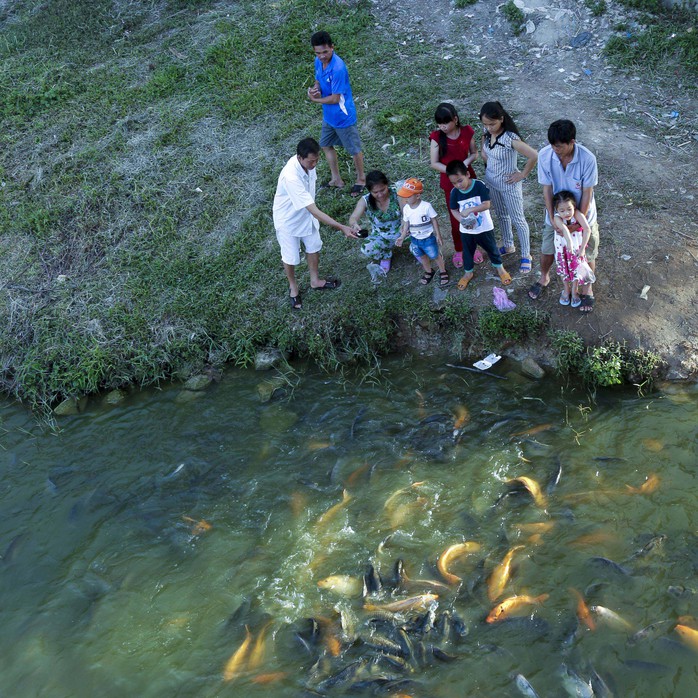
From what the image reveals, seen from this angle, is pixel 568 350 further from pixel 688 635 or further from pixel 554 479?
pixel 688 635

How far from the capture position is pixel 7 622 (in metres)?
6.14

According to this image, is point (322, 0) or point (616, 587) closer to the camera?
point (616, 587)

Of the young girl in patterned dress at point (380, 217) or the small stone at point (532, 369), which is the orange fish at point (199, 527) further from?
the small stone at point (532, 369)

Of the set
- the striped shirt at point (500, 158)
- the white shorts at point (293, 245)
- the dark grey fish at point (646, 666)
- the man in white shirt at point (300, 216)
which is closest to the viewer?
the dark grey fish at point (646, 666)

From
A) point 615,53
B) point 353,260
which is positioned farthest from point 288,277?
point 615,53

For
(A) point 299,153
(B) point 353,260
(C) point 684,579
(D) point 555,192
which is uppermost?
(A) point 299,153

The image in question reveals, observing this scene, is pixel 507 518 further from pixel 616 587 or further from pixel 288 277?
pixel 288 277

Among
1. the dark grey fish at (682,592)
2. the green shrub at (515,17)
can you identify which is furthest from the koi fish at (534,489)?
the green shrub at (515,17)

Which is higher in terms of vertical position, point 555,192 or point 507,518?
point 555,192

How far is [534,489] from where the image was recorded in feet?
20.6

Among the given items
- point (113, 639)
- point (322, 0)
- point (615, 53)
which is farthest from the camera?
point (322, 0)

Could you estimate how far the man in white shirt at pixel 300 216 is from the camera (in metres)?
7.46

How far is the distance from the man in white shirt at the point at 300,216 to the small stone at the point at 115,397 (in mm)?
2327

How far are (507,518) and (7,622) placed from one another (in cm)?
444
